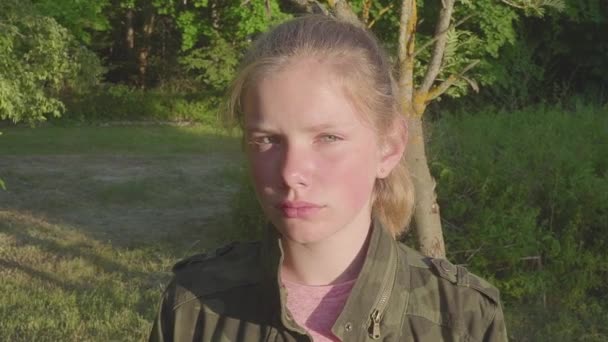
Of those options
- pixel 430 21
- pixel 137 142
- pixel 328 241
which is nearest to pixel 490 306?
pixel 328 241

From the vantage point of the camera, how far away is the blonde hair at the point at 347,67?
164cm

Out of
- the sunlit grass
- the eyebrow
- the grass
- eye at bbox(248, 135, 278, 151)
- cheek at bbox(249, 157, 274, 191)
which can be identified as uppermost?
the eyebrow

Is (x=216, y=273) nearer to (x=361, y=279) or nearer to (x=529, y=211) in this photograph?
(x=361, y=279)

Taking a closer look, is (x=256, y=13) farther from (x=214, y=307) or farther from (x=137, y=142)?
(x=214, y=307)

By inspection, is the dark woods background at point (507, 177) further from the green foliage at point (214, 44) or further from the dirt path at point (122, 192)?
the green foliage at point (214, 44)

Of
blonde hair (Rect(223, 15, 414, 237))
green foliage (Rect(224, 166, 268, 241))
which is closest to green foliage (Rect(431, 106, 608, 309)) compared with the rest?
green foliage (Rect(224, 166, 268, 241))

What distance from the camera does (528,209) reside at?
20.2 ft

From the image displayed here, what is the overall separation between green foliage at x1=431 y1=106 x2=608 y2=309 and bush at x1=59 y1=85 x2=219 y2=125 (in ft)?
52.7

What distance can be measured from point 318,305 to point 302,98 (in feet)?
1.26

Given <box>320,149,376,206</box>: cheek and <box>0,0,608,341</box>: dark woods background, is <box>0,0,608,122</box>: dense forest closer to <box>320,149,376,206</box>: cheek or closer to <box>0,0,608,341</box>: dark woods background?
<box>0,0,608,341</box>: dark woods background

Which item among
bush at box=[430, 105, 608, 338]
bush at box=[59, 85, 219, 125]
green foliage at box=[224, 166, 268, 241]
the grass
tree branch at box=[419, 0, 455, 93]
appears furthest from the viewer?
bush at box=[59, 85, 219, 125]

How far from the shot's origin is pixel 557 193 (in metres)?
6.27

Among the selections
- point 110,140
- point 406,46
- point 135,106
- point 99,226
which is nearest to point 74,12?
point 110,140

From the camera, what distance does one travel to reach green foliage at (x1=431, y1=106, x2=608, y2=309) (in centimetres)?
586
